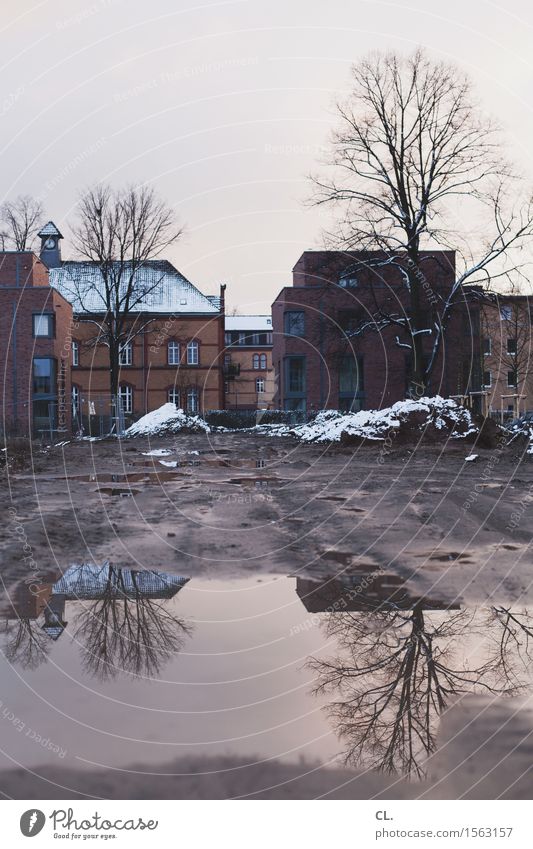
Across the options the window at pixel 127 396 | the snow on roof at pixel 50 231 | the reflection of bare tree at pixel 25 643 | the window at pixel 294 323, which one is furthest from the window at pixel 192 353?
the reflection of bare tree at pixel 25 643

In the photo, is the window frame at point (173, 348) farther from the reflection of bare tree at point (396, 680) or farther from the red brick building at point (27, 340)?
the reflection of bare tree at point (396, 680)

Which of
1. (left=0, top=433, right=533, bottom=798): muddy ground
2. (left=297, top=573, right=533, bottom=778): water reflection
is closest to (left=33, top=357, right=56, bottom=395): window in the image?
(left=0, top=433, right=533, bottom=798): muddy ground

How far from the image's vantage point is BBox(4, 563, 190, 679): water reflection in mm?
5941

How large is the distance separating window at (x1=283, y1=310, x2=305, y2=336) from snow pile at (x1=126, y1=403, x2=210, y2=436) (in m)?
18.5

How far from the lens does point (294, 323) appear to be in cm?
5875

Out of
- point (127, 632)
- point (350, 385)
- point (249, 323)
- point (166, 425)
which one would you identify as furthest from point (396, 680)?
point (249, 323)

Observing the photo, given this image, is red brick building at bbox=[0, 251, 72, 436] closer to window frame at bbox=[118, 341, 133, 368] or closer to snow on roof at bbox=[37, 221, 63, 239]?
window frame at bbox=[118, 341, 133, 368]

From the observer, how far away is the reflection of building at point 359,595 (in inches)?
282

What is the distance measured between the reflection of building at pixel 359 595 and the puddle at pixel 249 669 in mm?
20

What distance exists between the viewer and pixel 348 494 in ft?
49.0

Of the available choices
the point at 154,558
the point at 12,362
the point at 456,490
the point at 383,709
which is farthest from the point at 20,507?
the point at 12,362

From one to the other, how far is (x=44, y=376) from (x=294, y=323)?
750 inches
